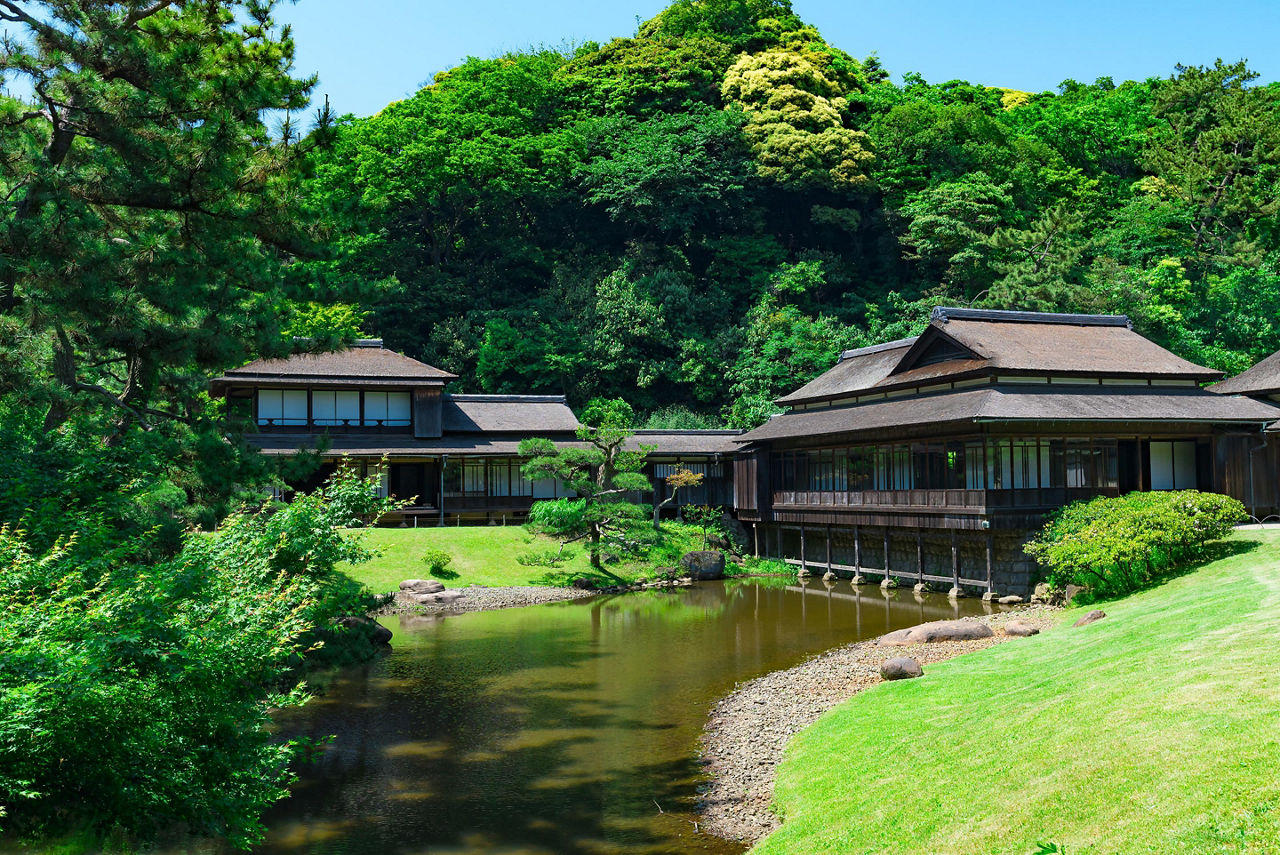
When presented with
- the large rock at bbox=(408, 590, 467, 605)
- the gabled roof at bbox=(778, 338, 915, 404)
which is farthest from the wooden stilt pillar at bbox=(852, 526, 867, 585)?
the large rock at bbox=(408, 590, 467, 605)

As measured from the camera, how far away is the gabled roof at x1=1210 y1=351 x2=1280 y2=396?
2962 cm

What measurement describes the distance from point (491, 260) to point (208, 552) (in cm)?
4995

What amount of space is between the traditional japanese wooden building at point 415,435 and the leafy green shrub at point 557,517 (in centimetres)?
649

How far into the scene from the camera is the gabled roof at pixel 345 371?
37.3m

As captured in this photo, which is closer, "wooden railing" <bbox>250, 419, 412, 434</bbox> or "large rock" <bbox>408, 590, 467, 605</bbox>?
"large rock" <bbox>408, 590, 467, 605</bbox>

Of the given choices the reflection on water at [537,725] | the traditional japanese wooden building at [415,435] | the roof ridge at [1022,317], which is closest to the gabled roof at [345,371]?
the traditional japanese wooden building at [415,435]

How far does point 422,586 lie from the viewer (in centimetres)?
2912

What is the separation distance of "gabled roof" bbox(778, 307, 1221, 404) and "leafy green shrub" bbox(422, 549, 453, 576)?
15961 millimetres

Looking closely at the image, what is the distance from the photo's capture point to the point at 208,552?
11.6m

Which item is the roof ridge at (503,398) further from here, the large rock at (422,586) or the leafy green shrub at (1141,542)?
the leafy green shrub at (1141,542)

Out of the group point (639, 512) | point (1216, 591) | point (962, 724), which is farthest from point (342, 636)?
point (639, 512)

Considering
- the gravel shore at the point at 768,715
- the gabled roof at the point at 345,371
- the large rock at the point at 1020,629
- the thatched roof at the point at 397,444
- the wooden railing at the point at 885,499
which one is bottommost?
the gravel shore at the point at 768,715

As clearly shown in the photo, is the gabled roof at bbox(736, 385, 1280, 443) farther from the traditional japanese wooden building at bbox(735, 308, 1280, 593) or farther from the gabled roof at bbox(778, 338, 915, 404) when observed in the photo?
the gabled roof at bbox(778, 338, 915, 404)

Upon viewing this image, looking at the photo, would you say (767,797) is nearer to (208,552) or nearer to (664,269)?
(208,552)
